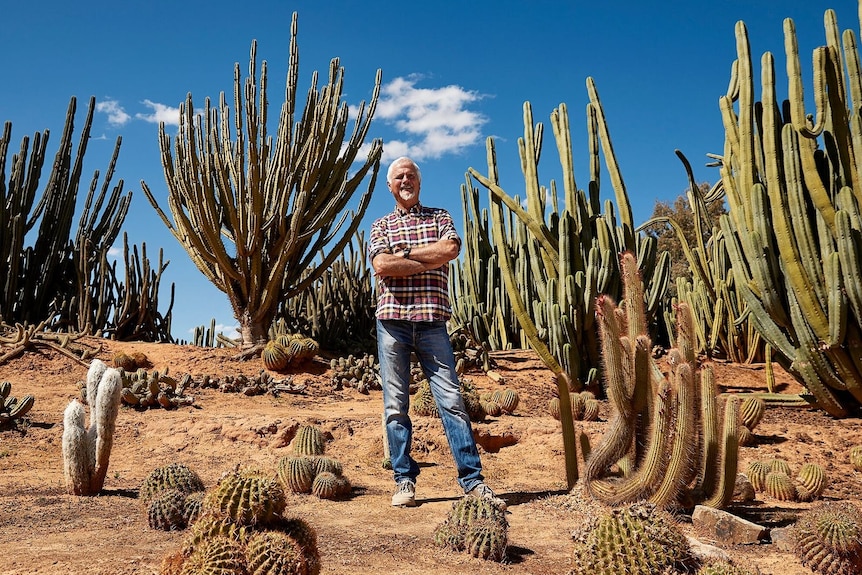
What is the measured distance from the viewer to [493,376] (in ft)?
29.1

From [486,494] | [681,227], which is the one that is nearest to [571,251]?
[486,494]

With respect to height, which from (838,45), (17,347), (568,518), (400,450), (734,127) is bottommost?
(568,518)

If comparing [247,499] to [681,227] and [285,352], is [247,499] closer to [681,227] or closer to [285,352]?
[285,352]

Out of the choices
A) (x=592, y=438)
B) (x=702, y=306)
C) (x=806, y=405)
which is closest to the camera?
(x=592, y=438)

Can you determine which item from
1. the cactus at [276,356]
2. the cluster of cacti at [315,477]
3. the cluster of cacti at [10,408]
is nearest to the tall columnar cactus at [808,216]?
the cluster of cacti at [315,477]

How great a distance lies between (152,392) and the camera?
703cm

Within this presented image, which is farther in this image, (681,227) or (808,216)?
(681,227)

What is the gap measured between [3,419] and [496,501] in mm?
5111

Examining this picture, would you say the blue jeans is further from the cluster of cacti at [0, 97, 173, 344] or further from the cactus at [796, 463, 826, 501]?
the cluster of cacti at [0, 97, 173, 344]

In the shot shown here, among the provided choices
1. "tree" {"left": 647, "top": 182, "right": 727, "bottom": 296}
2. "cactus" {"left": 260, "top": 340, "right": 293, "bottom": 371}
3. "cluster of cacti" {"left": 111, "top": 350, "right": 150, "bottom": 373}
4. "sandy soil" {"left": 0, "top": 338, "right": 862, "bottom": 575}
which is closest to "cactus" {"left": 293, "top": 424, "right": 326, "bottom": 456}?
"sandy soil" {"left": 0, "top": 338, "right": 862, "bottom": 575}

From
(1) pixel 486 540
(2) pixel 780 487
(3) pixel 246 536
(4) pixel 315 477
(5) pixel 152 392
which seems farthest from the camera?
(5) pixel 152 392

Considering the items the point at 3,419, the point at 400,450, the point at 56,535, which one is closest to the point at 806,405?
the point at 400,450

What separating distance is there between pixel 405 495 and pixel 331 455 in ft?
5.83

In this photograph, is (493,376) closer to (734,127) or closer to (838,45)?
(734,127)
